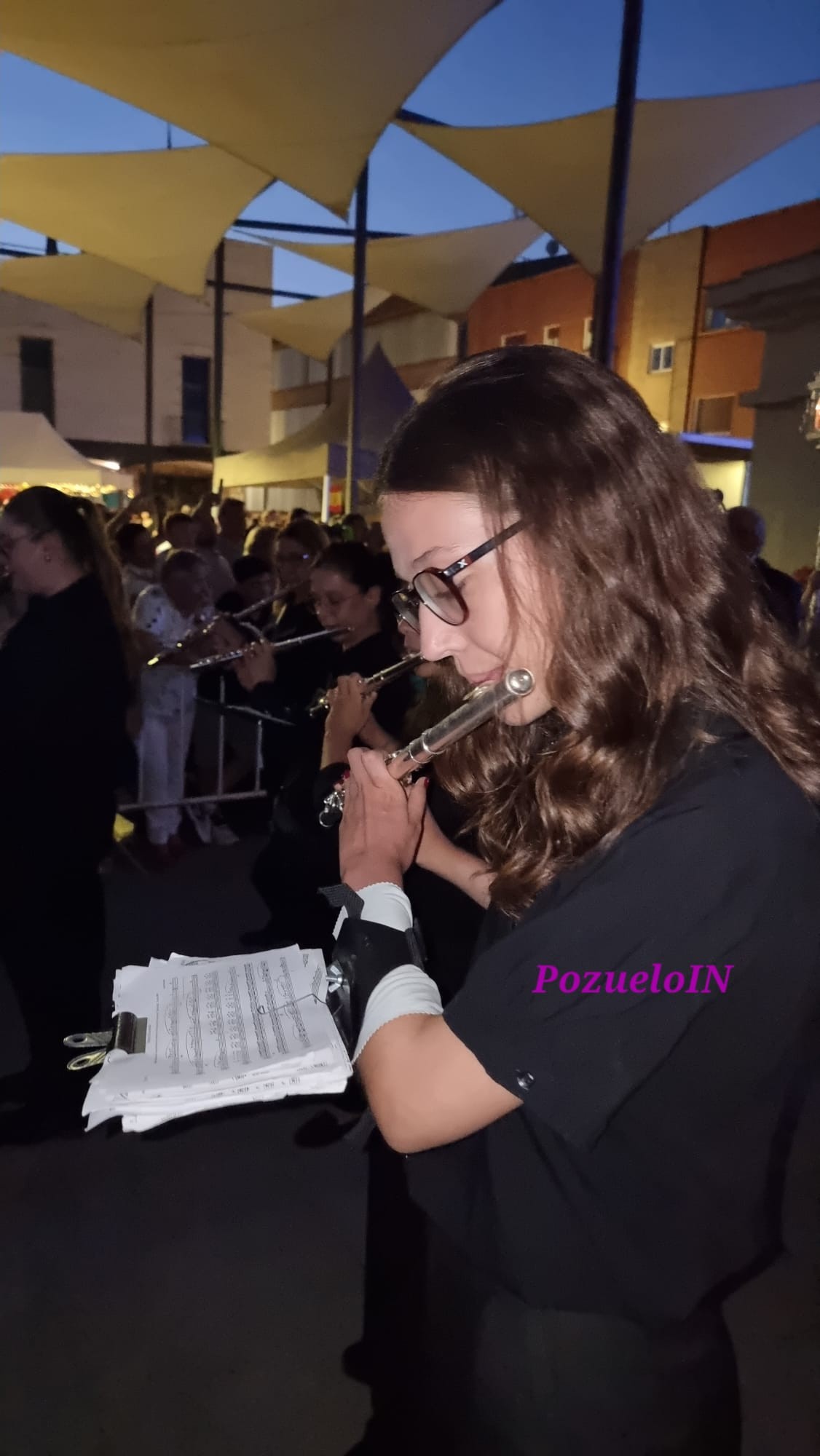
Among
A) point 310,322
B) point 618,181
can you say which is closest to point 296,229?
point 310,322

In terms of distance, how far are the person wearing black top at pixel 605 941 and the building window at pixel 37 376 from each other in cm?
2933

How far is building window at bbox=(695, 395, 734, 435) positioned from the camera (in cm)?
1798

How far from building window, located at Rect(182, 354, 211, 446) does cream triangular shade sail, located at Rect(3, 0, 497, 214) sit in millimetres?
18421

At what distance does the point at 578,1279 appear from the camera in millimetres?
968

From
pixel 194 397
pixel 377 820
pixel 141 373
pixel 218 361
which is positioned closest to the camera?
pixel 377 820

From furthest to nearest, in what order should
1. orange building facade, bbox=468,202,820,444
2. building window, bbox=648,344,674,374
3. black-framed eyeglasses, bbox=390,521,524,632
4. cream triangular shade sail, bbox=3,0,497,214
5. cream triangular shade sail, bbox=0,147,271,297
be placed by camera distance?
building window, bbox=648,344,674,374
orange building facade, bbox=468,202,820,444
cream triangular shade sail, bbox=0,147,271,297
cream triangular shade sail, bbox=3,0,497,214
black-framed eyeglasses, bbox=390,521,524,632

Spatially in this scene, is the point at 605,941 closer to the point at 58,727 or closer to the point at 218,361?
the point at 58,727

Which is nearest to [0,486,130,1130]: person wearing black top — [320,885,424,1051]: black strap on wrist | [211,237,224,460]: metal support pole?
[320,885,424,1051]: black strap on wrist

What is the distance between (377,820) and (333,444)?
40.0 feet

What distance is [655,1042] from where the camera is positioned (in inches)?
33.4

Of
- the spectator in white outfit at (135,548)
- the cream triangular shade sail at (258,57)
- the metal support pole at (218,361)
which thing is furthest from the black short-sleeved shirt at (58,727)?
the metal support pole at (218,361)

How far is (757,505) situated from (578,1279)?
357 inches

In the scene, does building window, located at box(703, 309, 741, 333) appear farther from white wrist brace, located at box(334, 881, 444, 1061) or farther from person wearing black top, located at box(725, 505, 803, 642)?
white wrist brace, located at box(334, 881, 444, 1061)

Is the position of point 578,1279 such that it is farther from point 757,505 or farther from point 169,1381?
point 757,505
